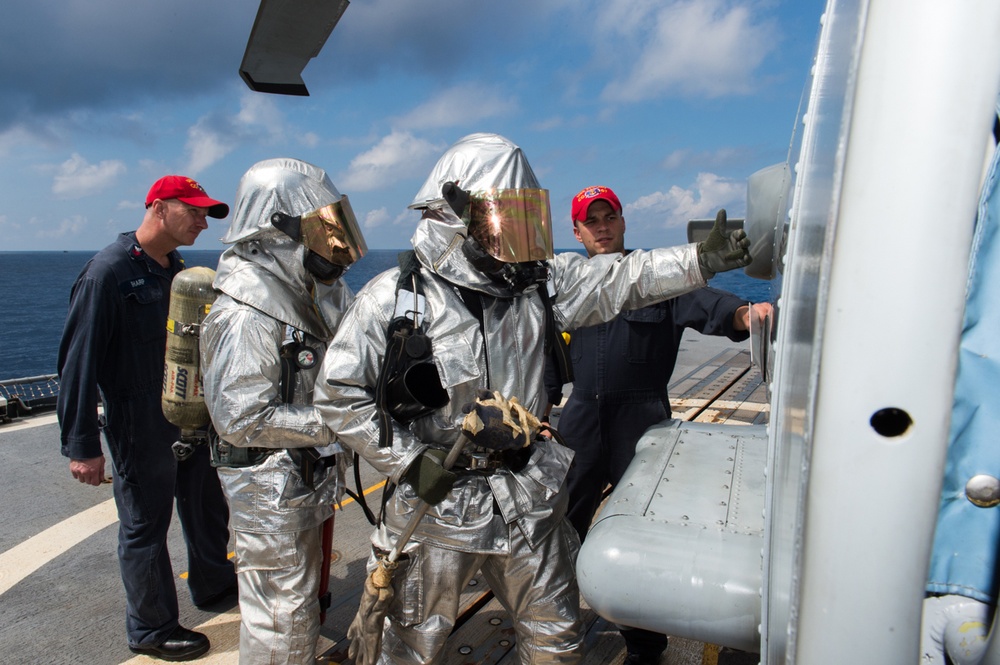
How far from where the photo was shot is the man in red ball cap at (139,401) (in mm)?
2801

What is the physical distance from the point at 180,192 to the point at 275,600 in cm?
187

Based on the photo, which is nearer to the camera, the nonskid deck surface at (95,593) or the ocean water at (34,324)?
the nonskid deck surface at (95,593)

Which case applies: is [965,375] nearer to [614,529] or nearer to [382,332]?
[614,529]

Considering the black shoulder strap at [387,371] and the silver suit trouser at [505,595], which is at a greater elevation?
the black shoulder strap at [387,371]

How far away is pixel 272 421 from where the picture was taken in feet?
7.56

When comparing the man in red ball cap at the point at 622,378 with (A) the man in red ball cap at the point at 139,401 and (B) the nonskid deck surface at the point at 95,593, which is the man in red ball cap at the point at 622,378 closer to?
(B) the nonskid deck surface at the point at 95,593

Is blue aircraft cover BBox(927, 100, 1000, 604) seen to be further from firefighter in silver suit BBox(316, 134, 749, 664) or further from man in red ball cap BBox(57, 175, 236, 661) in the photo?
man in red ball cap BBox(57, 175, 236, 661)

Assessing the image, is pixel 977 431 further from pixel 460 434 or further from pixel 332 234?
pixel 332 234

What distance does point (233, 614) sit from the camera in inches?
129

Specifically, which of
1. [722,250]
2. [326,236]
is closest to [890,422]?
[722,250]

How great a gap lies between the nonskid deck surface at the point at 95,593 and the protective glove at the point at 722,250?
1.64m

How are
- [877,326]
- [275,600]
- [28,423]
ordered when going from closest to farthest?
[877,326] < [275,600] < [28,423]

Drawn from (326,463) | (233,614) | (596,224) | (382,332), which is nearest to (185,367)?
(326,463)

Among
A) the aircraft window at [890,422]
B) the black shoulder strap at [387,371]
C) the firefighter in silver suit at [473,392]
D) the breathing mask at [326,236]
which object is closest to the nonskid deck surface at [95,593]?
the firefighter in silver suit at [473,392]
